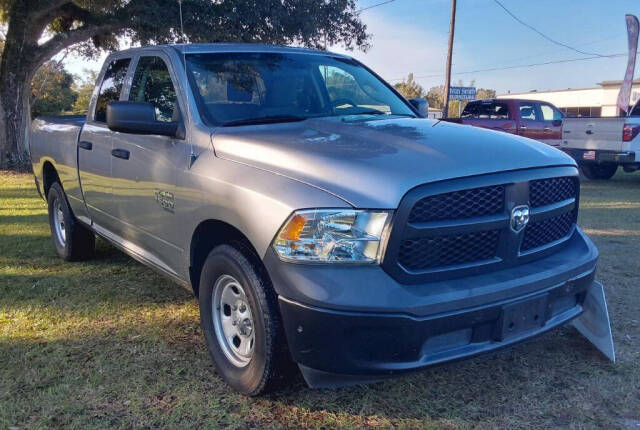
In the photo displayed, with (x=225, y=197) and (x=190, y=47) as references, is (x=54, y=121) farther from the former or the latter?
(x=225, y=197)

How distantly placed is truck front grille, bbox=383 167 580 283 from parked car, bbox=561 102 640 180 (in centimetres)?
970

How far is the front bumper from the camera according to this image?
232 cm

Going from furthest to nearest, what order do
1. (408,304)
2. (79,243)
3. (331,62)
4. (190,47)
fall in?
(79,243) < (331,62) < (190,47) < (408,304)

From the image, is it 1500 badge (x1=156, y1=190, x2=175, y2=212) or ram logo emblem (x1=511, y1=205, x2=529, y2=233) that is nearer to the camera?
ram logo emblem (x1=511, y1=205, x2=529, y2=233)

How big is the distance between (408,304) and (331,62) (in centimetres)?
250

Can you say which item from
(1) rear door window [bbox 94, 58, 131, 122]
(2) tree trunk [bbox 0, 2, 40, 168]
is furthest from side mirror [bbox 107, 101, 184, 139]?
(2) tree trunk [bbox 0, 2, 40, 168]

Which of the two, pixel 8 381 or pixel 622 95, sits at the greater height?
pixel 622 95

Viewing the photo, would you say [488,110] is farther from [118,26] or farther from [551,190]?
[551,190]

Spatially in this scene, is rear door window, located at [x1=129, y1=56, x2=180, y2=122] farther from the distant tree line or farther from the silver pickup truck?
the distant tree line

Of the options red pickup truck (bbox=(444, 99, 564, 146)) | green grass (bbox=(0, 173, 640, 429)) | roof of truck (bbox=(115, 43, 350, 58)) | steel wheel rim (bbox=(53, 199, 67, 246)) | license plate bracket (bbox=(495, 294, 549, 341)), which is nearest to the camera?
license plate bracket (bbox=(495, 294, 549, 341))

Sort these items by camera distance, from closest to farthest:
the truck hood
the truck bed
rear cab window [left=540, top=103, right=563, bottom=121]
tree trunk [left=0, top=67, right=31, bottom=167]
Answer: the truck hood
the truck bed
tree trunk [left=0, top=67, right=31, bottom=167]
rear cab window [left=540, top=103, right=563, bottom=121]

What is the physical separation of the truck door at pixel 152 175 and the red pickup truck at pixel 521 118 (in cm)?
1084

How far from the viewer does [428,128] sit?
327cm

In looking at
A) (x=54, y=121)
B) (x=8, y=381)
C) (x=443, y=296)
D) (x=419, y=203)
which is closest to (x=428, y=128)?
(x=419, y=203)
